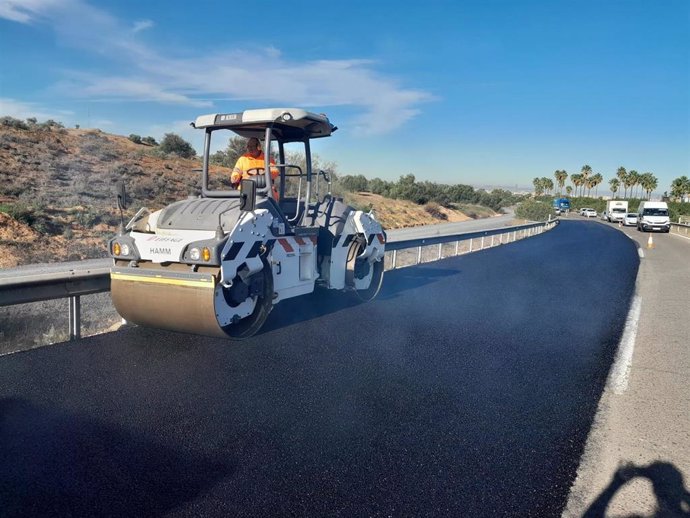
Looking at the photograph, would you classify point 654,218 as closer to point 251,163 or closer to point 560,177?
point 251,163

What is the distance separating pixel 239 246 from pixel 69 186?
20898 millimetres

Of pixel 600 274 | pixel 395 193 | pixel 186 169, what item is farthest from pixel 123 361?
pixel 395 193

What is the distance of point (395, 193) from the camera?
2293 inches

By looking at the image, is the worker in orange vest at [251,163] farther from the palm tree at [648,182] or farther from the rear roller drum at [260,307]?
the palm tree at [648,182]

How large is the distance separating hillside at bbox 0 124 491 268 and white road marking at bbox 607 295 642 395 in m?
9.45

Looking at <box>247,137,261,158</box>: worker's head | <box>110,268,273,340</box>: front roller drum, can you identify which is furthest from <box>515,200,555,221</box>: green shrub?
<box>110,268,273,340</box>: front roller drum

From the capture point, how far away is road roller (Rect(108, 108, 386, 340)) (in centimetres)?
563

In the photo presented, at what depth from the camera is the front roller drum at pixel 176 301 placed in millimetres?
5531

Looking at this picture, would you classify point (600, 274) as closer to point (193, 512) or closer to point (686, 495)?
point (686, 495)

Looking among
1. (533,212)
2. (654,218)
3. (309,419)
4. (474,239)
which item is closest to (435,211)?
(533,212)

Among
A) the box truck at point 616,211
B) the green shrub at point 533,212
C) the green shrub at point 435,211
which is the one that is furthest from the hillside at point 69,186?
the box truck at point 616,211

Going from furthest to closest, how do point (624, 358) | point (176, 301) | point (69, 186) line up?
point (69, 186) < point (624, 358) < point (176, 301)

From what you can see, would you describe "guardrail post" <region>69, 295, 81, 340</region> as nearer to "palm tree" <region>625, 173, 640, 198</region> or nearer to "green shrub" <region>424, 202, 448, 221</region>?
"green shrub" <region>424, 202, 448, 221</region>

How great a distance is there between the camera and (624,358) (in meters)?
6.29
